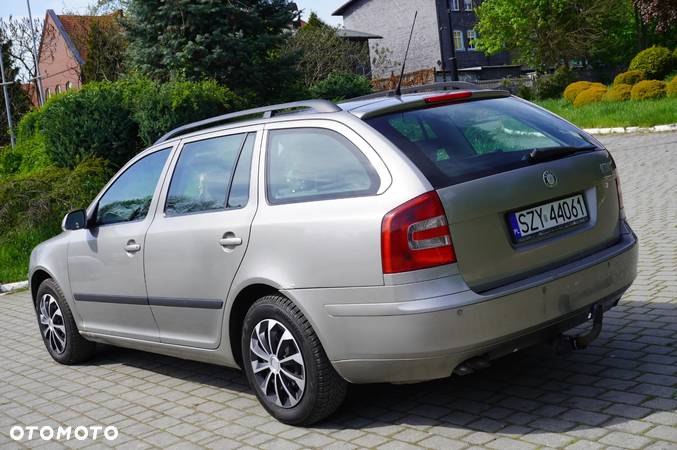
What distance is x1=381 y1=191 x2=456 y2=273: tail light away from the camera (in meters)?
3.81

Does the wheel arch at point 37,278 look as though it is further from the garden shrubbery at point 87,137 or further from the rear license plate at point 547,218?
the garden shrubbery at point 87,137

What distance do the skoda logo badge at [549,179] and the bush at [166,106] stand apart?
12240mm

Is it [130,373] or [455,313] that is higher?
[455,313]

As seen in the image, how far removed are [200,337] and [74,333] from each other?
6.27 ft

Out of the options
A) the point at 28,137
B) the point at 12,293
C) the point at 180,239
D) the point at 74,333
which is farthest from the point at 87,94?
the point at 180,239

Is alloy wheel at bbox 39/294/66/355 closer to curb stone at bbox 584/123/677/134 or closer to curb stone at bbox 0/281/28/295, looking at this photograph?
curb stone at bbox 0/281/28/295

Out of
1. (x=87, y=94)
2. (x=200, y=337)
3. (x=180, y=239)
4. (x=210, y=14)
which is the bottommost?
(x=200, y=337)

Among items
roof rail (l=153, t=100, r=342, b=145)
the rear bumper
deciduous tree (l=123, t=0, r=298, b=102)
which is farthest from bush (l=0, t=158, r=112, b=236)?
the rear bumper

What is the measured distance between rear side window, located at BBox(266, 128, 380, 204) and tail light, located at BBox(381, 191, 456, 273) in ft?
0.89

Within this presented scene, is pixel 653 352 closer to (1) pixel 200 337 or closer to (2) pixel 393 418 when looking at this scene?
(2) pixel 393 418

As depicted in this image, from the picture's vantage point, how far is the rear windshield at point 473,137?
4.05 m

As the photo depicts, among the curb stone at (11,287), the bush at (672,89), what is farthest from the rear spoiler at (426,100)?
the bush at (672,89)

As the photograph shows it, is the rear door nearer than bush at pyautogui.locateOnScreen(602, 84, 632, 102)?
Yes

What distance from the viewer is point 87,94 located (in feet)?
52.9
